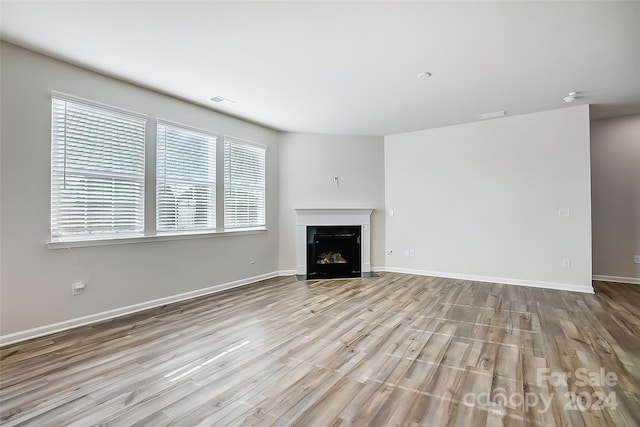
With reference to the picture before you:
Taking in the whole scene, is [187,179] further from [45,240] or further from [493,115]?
[493,115]

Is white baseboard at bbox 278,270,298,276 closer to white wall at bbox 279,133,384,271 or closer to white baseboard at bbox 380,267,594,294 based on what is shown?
white wall at bbox 279,133,384,271

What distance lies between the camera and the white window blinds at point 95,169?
2.90 meters

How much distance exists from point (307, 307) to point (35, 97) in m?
3.51

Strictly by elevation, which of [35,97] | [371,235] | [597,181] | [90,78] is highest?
[90,78]

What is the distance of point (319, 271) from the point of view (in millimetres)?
5438

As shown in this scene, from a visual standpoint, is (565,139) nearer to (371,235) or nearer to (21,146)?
(371,235)

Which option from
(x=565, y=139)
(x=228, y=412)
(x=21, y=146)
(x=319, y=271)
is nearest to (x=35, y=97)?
(x=21, y=146)

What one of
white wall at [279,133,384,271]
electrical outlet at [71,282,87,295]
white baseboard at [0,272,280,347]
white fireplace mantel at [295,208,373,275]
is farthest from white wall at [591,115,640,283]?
electrical outlet at [71,282,87,295]

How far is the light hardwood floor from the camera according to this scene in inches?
66.1

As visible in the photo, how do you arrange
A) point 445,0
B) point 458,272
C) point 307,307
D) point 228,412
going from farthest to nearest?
1. point 458,272
2. point 307,307
3. point 445,0
4. point 228,412

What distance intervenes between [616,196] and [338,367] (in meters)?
5.69

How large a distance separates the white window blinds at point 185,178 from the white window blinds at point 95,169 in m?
0.25

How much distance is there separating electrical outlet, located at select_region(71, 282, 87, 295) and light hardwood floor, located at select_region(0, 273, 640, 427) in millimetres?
387

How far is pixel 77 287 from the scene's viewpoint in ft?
9.79
